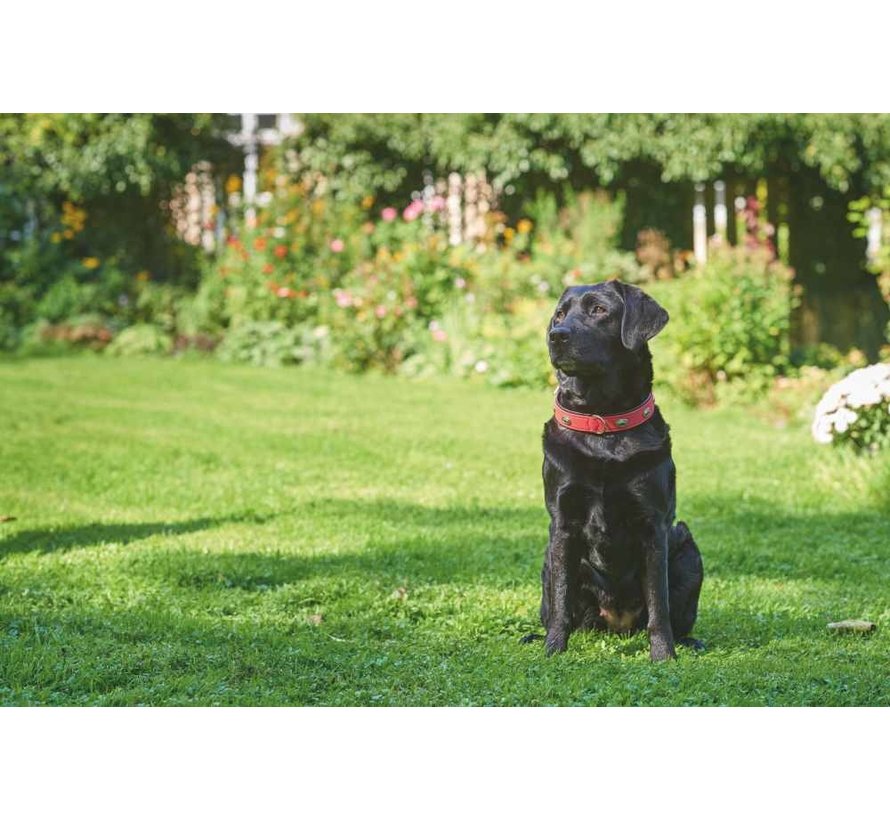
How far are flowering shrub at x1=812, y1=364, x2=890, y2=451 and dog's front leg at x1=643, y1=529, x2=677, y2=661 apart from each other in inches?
101

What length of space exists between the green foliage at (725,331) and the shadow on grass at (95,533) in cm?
351

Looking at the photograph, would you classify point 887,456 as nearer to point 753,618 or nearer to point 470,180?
point 753,618

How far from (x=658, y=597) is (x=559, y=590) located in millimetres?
262

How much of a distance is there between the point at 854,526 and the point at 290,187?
20.4ft

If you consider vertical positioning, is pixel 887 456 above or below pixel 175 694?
above

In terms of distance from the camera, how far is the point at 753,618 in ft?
12.3

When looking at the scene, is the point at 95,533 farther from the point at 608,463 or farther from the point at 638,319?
the point at 638,319

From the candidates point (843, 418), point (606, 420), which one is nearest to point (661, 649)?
point (606, 420)

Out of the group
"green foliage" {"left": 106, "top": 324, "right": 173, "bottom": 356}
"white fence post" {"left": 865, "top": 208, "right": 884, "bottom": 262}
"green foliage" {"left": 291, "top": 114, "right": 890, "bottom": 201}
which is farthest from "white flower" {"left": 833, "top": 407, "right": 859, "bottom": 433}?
"green foliage" {"left": 106, "top": 324, "right": 173, "bottom": 356}

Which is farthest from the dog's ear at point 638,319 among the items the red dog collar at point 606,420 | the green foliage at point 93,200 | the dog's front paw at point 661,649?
the green foliage at point 93,200

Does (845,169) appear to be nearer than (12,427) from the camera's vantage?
No
